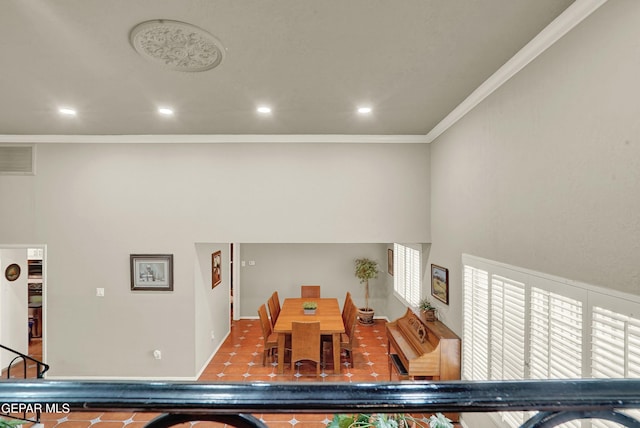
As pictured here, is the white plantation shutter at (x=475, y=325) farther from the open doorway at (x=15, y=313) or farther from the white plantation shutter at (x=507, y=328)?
the open doorway at (x=15, y=313)

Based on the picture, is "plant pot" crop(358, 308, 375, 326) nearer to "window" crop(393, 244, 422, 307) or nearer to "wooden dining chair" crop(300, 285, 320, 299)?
"window" crop(393, 244, 422, 307)

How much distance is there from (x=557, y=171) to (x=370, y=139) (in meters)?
2.59

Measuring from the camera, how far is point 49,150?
4.27 m

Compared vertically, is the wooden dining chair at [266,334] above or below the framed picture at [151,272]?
below

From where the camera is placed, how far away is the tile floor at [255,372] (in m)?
3.45

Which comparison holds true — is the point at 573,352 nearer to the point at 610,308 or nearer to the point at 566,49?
the point at 610,308

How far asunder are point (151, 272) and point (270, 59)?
3.37 metres

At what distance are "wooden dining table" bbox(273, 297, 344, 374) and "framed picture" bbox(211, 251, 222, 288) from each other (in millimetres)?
1248

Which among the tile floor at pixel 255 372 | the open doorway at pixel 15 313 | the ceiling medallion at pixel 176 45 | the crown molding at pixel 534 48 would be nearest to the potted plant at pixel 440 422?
the crown molding at pixel 534 48

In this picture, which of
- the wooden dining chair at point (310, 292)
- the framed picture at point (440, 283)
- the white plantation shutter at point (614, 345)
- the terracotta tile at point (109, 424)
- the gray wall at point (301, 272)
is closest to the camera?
the white plantation shutter at point (614, 345)

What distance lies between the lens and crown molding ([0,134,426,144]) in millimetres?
4223

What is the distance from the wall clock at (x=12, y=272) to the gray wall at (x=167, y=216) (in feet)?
3.31

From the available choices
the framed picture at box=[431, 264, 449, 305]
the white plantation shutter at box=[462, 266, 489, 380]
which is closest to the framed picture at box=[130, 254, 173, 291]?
the framed picture at box=[431, 264, 449, 305]

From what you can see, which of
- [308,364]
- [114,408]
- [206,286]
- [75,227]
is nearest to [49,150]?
[75,227]
